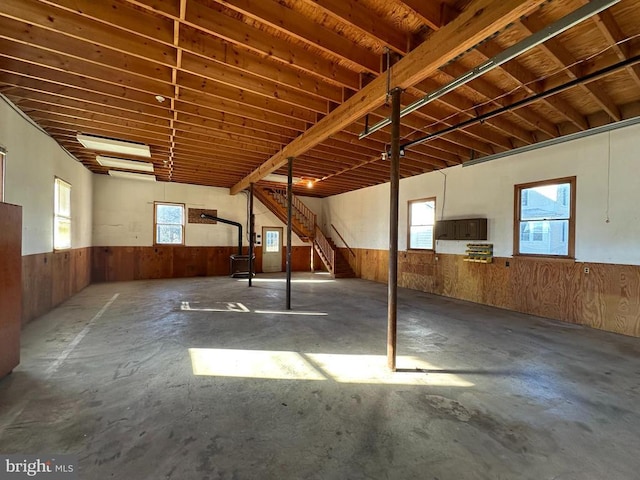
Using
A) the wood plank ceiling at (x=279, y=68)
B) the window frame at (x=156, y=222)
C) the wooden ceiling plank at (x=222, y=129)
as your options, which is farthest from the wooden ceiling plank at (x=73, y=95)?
the window frame at (x=156, y=222)

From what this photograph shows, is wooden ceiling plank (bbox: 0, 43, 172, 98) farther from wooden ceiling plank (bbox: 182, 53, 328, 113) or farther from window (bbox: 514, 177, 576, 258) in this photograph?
window (bbox: 514, 177, 576, 258)

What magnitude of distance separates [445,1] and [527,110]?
292 centimetres

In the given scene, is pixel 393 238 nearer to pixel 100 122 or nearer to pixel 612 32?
pixel 612 32

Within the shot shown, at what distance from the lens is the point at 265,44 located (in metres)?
2.95

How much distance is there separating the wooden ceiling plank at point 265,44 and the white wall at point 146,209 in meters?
8.31

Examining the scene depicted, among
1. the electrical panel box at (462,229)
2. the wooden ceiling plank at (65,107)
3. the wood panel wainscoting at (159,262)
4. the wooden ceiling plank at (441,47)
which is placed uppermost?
the wooden ceiling plank at (65,107)

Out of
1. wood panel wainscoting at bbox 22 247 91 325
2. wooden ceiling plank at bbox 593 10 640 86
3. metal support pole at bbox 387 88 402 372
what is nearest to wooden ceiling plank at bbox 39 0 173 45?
metal support pole at bbox 387 88 402 372

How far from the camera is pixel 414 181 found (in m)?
8.34

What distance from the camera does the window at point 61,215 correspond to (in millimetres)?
5598

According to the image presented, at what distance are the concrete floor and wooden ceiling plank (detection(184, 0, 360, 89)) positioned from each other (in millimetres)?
3276

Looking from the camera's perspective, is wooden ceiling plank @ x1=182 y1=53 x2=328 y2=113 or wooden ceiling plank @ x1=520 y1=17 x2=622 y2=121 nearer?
wooden ceiling plank @ x1=520 y1=17 x2=622 y2=121

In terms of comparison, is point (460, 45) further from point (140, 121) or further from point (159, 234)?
point (159, 234)

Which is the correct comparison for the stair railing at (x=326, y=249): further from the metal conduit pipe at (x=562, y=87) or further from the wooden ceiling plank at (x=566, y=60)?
the wooden ceiling plank at (x=566, y=60)

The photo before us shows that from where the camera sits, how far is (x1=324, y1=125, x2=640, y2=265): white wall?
14.7 feet
